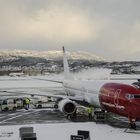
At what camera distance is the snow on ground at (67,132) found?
21781 millimetres

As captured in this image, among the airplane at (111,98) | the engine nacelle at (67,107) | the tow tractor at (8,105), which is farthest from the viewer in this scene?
the tow tractor at (8,105)

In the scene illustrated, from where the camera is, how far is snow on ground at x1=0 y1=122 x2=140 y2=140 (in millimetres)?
21781

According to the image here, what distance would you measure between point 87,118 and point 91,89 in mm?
2734

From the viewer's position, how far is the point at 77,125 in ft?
87.1

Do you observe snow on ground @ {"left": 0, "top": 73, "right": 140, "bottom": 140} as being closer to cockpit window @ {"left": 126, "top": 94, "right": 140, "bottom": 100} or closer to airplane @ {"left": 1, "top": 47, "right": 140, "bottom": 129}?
airplane @ {"left": 1, "top": 47, "right": 140, "bottom": 129}

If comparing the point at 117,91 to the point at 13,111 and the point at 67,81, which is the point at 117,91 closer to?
the point at 13,111

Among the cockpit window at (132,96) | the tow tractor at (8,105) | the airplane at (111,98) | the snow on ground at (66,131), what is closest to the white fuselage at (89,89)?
the airplane at (111,98)

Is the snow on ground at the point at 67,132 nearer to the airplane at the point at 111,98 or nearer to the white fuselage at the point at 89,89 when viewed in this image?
the airplane at the point at 111,98

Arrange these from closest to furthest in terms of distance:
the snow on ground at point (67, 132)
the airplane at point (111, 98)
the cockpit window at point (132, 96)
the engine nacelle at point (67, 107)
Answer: the snow on ground at point (67, 132) < the cockpit window at point (132, 96) < the airplane at point (111, 98) < the engine nacelle at point (67, 107)

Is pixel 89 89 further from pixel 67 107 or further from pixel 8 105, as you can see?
pixel 8 105

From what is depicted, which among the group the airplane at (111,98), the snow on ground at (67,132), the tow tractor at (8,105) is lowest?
the snow on ground at (67,132)

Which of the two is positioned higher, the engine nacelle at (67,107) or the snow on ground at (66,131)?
the engine nacelle at (67,107)

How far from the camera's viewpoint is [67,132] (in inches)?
930

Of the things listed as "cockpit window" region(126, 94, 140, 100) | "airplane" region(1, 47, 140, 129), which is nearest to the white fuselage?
"airplane" region(1, 47, 140, 129)
